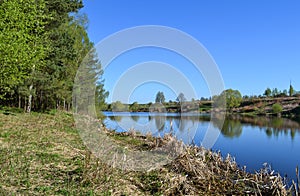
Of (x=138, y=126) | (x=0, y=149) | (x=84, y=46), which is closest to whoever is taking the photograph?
(x=0, y=149)

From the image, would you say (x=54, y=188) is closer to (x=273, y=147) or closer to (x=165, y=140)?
(x=165, y=140)

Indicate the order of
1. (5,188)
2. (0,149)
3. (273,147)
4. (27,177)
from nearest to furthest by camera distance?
1. (5,188)
2. (27,177)
3. (0,149)
4. (273,147)

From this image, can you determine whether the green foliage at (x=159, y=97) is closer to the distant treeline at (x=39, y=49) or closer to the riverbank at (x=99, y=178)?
the riverbank at (x=99, y=178)

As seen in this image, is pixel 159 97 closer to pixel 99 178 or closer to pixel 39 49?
pixel 39 49

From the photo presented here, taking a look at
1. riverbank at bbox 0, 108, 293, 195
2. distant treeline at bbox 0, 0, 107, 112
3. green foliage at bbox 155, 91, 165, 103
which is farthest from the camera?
green foliage at bbox 155, 91, 165, 103

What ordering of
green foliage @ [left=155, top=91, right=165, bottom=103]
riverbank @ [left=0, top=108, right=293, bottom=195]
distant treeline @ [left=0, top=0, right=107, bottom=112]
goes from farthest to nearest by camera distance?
green foliage @ [left=155, top=91, right=165, bottom=103] < distant treeline @ [left=0, top=0, right=107, bottom=112] < riverbank @ [left=0, top=108, right=293, bottom=195]

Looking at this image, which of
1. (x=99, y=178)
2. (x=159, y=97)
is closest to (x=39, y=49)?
(x=159, y=97)

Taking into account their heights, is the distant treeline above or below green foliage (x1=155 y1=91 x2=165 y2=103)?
above

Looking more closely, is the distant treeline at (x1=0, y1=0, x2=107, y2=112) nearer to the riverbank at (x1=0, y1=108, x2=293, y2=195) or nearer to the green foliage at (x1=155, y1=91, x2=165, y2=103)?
the riverbank at (x1=0, y1=108, x2=293, y2=195)

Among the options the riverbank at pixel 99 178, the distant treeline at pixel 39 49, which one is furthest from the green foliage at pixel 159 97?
the distant treeline at pixel 39 49

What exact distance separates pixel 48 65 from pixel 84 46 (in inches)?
412

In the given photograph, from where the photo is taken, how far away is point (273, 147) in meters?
18.4

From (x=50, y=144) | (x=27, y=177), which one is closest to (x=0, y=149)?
(x=50, y=144)

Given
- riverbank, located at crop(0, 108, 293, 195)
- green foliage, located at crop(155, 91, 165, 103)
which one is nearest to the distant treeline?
riverbank, located at crop(0, 108, 293, 195)
